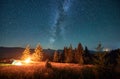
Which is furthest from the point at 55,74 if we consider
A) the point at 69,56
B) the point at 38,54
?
the point at 38,54

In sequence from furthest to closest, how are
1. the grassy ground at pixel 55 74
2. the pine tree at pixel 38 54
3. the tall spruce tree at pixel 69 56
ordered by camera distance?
1. the pine tree at pixel 38 54
2. the tall spruce tree at pixel 69 56
3. the grassy ground at pixel 55 74

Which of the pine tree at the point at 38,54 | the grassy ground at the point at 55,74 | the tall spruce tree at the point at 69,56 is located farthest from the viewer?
the pine tree at the point at 38,54

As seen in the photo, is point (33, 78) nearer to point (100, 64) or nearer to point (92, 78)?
point (92, 78)

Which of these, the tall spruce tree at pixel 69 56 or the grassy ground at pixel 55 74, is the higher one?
the tall spruce tree at pixel 69 56

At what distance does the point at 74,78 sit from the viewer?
894 inches

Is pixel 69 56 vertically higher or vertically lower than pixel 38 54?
lower

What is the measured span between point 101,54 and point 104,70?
2800mm

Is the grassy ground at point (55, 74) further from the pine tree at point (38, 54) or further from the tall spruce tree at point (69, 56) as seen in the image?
the pine tree at point (38, 54)

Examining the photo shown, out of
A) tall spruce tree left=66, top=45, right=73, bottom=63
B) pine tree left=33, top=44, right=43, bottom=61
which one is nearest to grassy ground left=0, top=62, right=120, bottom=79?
tall spruce tree left=66, top=45, right=73, bottom=63

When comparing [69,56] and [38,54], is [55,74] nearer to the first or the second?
[69,56]

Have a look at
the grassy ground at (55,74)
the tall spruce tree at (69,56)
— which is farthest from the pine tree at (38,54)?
the grassy ground at (55,74)

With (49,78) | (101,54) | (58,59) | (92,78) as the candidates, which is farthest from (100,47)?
(58,59)

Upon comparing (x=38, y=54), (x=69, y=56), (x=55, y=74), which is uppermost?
(x=38, y=54)

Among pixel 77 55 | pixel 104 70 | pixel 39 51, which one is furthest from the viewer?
pixel 39 51
